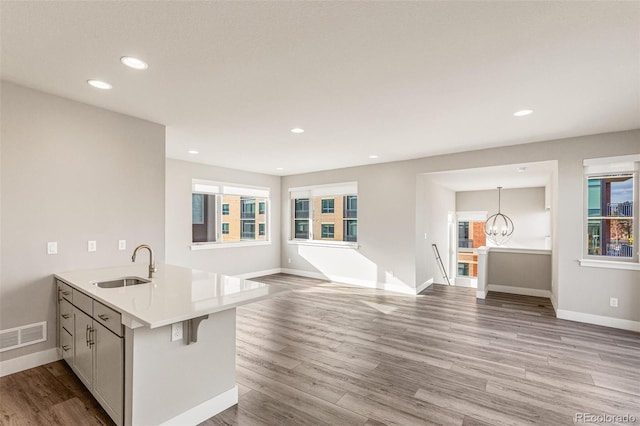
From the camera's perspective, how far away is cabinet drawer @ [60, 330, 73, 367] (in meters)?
2.66

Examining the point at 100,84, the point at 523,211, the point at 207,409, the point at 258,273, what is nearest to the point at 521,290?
the point at 523,211

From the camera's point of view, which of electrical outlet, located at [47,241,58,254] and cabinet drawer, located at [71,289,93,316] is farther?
electrical outlet, located at [47,241,58,254]

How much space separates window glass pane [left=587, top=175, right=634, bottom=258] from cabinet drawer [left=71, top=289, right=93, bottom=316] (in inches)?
228

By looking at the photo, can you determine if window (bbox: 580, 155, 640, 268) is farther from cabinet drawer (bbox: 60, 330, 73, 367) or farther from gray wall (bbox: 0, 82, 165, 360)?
cabinet drawer (bbox: 60, 330, 73, 367)

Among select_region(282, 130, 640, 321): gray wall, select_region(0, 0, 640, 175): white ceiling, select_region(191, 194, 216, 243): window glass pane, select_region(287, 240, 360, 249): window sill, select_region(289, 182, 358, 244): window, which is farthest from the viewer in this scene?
select_region(289, 182, 358, 244): window

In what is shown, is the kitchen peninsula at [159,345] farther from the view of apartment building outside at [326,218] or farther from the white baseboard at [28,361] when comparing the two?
the view of apartment building outside at [326,218]

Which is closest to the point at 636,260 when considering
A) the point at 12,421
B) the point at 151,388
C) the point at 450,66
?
the point at 450,66

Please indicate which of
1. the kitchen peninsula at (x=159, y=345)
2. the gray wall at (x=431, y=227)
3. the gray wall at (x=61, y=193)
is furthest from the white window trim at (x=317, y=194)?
the kitchen peninsula at (x=159, y=345)

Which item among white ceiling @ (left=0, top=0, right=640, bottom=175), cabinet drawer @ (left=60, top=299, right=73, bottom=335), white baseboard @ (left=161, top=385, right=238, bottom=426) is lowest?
white baseboard @ (left=161, top=385, right=238, bottom=426)

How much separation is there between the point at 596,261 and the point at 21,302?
6.55 meters

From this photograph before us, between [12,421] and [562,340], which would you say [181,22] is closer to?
[12,421]

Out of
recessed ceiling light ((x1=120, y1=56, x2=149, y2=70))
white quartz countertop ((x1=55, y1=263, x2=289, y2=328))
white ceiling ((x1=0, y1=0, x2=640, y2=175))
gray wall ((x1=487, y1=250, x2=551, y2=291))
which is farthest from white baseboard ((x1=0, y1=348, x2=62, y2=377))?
gray wall ((x1=487, y1=250, x2=551, y2=291))

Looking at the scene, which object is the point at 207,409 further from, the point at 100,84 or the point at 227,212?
the point at 227,212

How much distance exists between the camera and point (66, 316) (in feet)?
8.91
